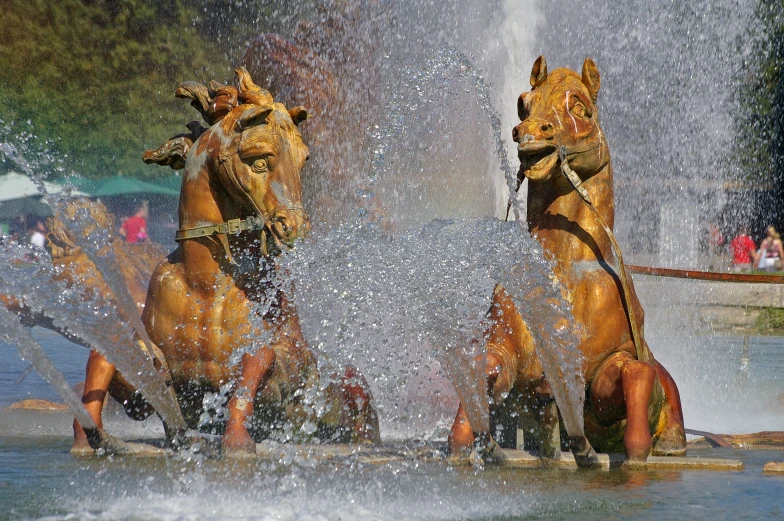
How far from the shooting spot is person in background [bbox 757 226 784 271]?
56.7ft

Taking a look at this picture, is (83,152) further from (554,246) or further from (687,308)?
(554,246)

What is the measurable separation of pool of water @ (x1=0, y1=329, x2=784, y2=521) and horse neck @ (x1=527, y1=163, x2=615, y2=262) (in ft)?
3.51

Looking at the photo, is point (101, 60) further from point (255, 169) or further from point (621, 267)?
point (621, 267)

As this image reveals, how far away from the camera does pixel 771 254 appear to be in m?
17.5

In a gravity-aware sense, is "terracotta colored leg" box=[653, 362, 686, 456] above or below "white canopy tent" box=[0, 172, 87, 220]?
below

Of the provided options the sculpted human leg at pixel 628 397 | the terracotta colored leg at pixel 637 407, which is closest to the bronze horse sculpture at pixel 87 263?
the sculpted human leg at pixel 628 397

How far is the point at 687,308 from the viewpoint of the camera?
47.0 ft

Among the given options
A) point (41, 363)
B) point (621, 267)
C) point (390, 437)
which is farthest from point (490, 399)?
point (41, 363)

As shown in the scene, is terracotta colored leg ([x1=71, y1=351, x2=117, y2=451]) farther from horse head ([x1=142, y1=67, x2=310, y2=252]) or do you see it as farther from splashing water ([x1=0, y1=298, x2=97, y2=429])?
horse head ([x1=142, y1=67, x2=310, y2=252])

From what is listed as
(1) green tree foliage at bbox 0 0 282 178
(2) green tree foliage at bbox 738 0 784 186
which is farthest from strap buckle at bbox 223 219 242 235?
(1) green tree foliage at bbox 0 0 282 178

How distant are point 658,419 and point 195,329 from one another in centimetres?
216

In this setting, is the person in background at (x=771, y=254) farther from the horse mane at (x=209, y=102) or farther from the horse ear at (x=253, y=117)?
the horse ear at (x=253, y=117)

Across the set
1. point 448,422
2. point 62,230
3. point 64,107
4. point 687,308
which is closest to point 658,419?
point 448,422

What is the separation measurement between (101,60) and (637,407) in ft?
64.0
